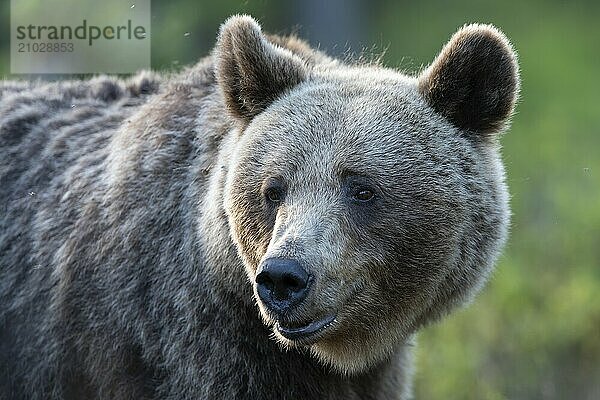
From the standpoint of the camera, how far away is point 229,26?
6137 millimetres

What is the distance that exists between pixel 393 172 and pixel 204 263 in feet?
3.70

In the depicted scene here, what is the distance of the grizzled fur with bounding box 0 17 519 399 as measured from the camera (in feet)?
18.7

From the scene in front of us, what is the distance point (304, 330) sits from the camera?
18.0 feet

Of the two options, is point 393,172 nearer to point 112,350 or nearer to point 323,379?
point 323,379

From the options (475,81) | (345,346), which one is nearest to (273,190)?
(345,346)

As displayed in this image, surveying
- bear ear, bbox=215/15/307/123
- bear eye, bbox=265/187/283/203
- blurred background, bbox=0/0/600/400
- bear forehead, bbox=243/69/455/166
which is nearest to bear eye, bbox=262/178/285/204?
bear eye, bbox=265/187/283/203

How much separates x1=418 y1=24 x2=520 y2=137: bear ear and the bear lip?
125 cm

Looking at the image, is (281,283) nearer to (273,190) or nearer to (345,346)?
(273,190)

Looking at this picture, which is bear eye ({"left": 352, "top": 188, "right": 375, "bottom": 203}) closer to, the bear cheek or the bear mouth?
the bear cheek

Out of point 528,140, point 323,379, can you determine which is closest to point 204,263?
point 323,379

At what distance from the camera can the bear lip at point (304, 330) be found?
18.0 ft

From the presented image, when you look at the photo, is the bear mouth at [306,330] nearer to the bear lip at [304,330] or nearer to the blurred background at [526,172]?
the bear lip at [304,330]

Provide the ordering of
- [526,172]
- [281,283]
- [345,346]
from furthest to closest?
[526,172], [345,346], [281,283]

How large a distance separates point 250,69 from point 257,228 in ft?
2.81
